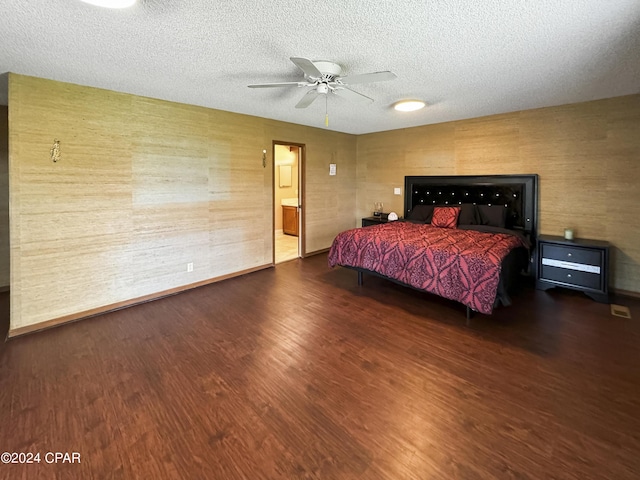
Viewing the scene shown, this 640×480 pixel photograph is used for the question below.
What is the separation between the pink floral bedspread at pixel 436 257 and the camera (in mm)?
3012

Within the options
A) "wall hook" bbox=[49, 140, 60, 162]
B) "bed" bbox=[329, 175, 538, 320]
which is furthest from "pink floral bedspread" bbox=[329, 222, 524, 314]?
"wall hook" bbox=[49, 140, 60, 162]

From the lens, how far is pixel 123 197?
3.61 metres

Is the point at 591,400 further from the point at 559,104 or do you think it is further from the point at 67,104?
the point at 67,104

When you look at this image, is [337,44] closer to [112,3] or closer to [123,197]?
Result: [112,3]

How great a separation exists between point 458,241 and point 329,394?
242 cm

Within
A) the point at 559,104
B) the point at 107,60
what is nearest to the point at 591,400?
the point at 559,104

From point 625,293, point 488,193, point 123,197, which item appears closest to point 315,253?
point 488,193

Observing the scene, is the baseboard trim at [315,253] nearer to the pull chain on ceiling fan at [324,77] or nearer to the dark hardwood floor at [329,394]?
the dark hardwood floor at [329,394]

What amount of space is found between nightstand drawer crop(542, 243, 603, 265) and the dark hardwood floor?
583mm

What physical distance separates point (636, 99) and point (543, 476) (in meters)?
4.43

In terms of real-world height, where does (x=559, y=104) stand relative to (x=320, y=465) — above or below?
above

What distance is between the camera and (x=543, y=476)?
1504mm

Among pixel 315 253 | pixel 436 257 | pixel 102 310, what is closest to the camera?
pixel 436 257

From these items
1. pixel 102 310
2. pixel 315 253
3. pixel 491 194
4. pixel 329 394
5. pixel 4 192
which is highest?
pixel 491 194
